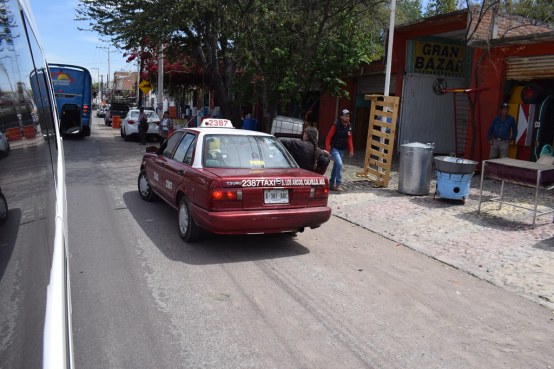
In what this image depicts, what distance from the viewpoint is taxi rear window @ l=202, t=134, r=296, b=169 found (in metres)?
6.24

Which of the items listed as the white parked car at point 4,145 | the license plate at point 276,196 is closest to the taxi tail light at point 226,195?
the license plate at point 276,196

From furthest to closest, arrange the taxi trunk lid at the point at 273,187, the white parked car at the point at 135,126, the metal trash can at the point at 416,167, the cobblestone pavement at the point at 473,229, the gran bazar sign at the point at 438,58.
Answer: the white parked car at the point at 135,126 < the gran bazar sign at the point at 438,58 < the metal trash can at the point at 416,167 < the cobblestone pavement at the point at 473,229 < the taxi trunk lid at the point at 273,187

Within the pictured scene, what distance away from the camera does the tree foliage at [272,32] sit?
46.9 feet

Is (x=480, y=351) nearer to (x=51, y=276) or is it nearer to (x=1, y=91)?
(x=51, y=276)

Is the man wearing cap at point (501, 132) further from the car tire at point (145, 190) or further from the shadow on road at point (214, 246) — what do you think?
the car tire at point (145, 190)

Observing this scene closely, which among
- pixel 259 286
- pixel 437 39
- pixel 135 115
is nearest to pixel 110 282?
pixel 259 286

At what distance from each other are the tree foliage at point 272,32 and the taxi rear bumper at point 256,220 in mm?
8812

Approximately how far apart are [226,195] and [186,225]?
92 cm

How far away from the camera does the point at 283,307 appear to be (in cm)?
445

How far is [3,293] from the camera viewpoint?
1.40 m

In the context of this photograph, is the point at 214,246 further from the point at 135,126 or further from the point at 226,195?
the point at 135,126

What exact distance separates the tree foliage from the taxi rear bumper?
8.81 m


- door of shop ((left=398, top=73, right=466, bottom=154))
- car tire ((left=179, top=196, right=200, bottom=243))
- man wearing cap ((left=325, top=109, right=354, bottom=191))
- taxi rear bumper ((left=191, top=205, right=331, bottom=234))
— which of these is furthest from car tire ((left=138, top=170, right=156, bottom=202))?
door of shop ((left=398, top=73, right=466, bottom=154))

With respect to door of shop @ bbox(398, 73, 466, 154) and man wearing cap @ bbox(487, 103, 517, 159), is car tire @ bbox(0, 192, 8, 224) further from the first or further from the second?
door of shop @ bbox(398, 73, 466, 154)
